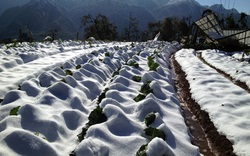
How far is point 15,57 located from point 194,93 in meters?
6.47

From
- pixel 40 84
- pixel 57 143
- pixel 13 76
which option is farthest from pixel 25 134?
pixel 13 76

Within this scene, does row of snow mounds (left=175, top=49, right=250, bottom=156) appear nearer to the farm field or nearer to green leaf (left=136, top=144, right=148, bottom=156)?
the farm field

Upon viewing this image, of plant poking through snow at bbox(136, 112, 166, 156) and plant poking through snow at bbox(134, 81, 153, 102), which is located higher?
plant poking through snow at bbox(134, 81, 153, 102)

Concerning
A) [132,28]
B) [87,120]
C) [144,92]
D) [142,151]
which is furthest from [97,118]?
[132,28]

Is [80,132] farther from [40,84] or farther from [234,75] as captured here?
[234,75]

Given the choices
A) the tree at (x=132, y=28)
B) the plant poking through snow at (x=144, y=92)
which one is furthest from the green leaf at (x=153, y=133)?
the tree at (x=132, y=28)

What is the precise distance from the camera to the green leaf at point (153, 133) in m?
3.37

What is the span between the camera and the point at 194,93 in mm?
6352

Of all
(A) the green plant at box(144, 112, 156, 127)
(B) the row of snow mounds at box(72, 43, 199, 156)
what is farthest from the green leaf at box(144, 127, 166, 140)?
(A) the green plant at box(144, 112, 156, 127)

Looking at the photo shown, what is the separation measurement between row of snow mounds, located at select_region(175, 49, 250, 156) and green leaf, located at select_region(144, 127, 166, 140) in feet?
4.00

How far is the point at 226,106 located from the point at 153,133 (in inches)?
98.2

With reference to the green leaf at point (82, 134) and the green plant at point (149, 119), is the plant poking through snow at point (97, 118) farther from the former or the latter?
Result: the green plant at point (149, 119)

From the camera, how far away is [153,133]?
3.37m

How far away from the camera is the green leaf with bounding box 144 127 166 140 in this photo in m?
3.37
